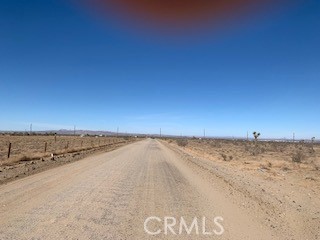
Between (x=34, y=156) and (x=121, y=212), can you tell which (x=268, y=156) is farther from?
(x=121, y=212)

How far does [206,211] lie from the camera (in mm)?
8539

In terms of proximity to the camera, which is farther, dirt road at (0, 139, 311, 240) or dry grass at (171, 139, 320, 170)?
dry grass at (171, 139, 320, 170)

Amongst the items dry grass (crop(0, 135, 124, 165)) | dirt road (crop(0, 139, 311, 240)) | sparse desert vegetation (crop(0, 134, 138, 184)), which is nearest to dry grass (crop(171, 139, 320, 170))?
sparse desert vegetation (crop(0, 134, 138, 184))

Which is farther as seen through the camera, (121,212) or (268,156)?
(268,156)

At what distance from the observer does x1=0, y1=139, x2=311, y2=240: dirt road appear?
6.41m

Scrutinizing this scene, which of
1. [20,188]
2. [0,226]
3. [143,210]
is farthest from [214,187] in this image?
[0,226]

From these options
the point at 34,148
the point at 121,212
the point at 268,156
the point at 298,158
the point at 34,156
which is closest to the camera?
the point at 121,212

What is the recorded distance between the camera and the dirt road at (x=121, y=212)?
6.41m

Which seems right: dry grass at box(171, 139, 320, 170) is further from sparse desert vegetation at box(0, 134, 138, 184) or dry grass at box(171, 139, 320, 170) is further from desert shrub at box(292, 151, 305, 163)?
sparse desert vegetation at box(0, 134, 138, 184)

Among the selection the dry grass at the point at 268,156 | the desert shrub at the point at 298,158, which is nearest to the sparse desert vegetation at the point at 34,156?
the dry grass at the point at 268,156

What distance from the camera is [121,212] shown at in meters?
8.04

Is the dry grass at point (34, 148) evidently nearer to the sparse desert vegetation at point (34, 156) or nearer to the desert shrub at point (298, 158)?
the sparse desert vegetation at point (34, 156)

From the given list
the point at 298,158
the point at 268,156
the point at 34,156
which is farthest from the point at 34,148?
the point at 298,158

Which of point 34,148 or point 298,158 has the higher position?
point 298,158
